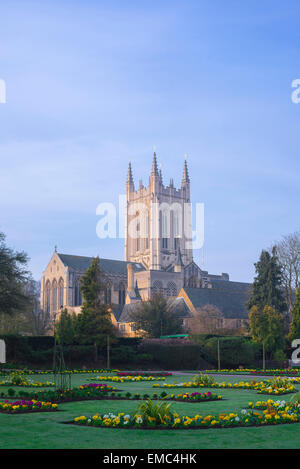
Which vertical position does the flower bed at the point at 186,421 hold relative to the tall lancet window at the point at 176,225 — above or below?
below

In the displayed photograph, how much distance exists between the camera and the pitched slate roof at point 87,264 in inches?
4523

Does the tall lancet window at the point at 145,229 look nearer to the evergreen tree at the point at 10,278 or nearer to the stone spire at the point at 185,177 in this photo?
the stone spire at the point at 185,177

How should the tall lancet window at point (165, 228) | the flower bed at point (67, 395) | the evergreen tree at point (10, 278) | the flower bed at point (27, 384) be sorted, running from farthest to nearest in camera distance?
the tall lancet window at point (165, 228)
the evergreen tree at point (10, 278)
the flower bed at point (27, 384)
the flower bed at point (67, 395)

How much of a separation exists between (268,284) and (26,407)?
162ft

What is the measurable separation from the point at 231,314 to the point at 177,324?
2322cm

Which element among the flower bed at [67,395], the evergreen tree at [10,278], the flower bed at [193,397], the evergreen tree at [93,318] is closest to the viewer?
the flower bed at [67,395]

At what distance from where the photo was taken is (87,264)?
384 ft

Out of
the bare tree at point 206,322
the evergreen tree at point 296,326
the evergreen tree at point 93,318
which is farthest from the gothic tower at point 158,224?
the evergreen tree at point 93,318

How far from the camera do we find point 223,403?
15586 mm

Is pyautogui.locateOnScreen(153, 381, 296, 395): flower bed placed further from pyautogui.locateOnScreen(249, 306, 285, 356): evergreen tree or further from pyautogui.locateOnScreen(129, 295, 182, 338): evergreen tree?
pyautogui.locateOnScreen(129, 295, 182, 338): evergreen tree

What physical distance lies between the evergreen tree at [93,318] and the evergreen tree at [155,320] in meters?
17.7

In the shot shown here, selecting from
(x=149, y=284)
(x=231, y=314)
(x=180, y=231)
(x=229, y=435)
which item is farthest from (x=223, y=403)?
(x=180, y=231)

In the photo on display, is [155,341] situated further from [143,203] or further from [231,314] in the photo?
[143,203]

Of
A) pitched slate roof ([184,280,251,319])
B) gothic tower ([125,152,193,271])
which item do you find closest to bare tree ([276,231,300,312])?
pitched slate roof ([184,280,251,319])
